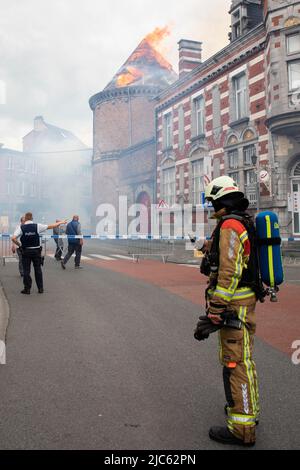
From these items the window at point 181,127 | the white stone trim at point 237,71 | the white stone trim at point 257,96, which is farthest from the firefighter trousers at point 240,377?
the window at point 181,127

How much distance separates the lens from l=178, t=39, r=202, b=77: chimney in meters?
26.6

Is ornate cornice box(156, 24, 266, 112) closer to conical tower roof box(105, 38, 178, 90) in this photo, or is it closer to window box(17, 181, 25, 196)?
conical tower roof box(105, 38, 178, 90)

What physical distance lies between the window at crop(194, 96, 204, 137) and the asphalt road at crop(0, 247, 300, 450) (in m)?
17.4

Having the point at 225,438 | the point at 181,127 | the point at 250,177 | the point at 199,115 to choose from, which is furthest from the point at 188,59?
the point at 225,438

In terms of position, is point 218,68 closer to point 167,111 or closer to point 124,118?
point 167,111

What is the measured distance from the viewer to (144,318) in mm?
6559

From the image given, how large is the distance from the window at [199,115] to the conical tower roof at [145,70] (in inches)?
486

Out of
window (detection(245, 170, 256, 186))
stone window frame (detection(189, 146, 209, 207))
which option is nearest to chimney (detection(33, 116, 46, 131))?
stone window frame (detection(189, 146, 209, 207))

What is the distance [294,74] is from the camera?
52.4ft

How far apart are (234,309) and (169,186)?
907 inches

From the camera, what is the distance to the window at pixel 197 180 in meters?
22.5

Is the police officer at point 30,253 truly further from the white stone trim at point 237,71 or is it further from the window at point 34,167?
the window at point 34,167

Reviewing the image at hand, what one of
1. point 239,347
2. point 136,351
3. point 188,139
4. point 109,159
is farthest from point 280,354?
point 109,159

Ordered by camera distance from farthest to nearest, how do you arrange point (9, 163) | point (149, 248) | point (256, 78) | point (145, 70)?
point (9, 163)
point (145, 70)
point (149, 248)
point (256, 78)
